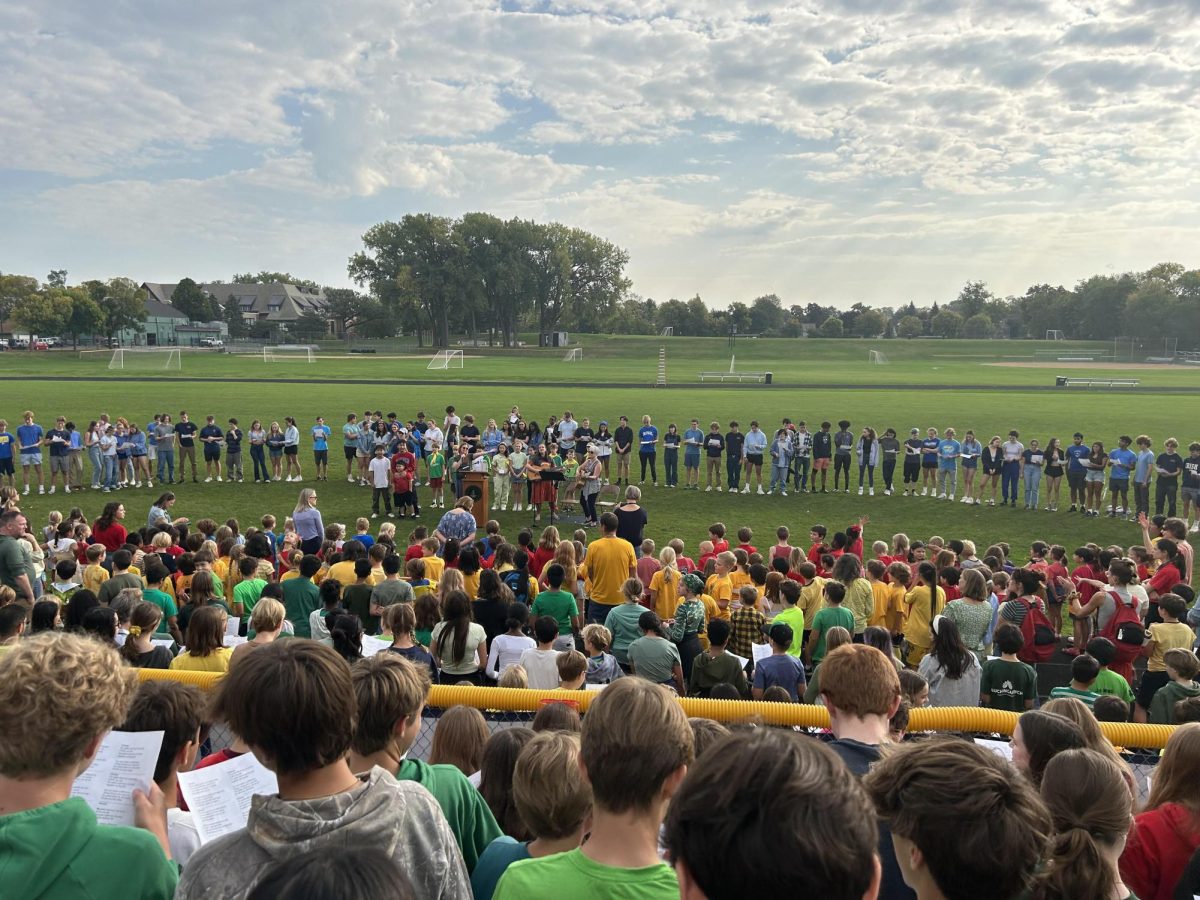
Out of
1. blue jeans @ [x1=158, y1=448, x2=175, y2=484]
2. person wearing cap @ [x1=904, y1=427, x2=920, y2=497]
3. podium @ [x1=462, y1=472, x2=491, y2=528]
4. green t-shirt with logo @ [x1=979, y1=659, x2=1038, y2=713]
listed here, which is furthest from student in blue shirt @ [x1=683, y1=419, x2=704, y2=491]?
green t-shirt with logo @ [x1=979, y1=659, x2=1038, y2=713]

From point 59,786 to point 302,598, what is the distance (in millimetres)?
6551

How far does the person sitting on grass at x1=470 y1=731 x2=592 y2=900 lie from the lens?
116 inches

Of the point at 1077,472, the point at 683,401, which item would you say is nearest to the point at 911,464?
the point at 1077,472

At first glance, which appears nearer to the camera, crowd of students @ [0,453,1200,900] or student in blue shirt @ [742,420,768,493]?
crowd of students @ [0,453,1200,900]

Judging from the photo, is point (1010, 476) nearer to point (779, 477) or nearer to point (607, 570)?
point (779, 477)

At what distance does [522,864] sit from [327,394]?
44.8 metres

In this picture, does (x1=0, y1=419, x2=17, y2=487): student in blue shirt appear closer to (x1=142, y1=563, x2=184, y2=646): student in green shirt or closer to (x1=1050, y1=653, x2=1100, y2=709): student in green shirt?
(x1=142, y1=563, x2=184, y2=646): student in green shirt

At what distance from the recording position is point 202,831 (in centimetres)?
321

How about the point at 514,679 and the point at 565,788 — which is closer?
Result: the point at 565,788

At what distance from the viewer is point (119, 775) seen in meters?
3.00

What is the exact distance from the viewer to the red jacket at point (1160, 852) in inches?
131

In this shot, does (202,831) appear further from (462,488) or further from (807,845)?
(462,488)

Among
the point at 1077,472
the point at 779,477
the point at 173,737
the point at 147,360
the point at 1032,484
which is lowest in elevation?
the point at 779,477

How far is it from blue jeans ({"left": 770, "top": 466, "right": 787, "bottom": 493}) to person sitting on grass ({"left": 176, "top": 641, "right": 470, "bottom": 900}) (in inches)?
788
